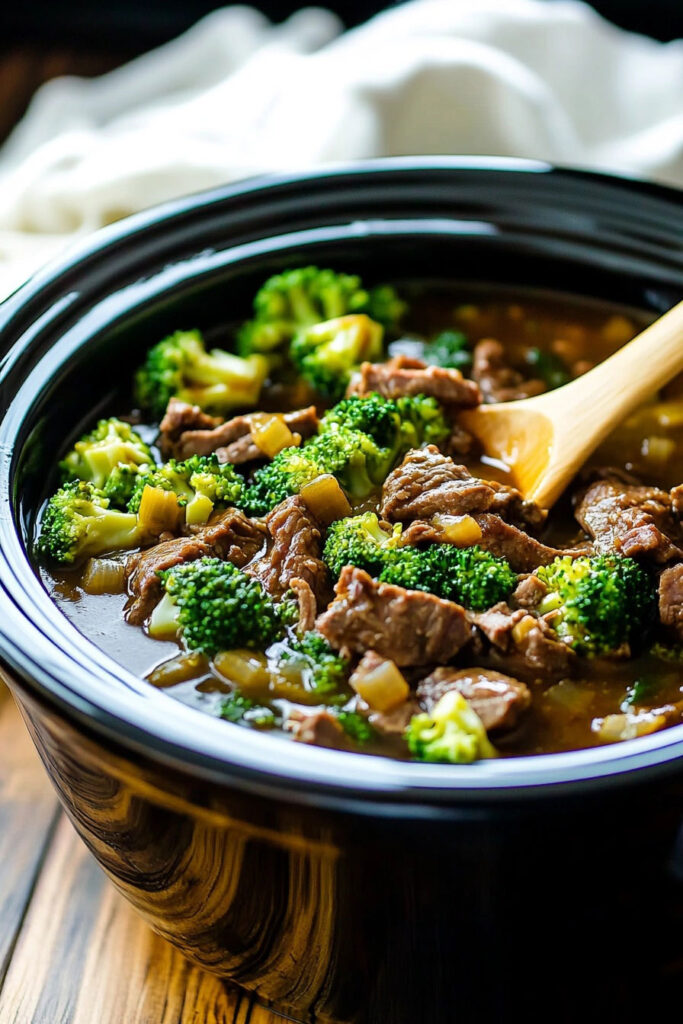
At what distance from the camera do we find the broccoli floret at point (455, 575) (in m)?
2.40

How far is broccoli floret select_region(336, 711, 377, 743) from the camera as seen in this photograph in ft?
7.07

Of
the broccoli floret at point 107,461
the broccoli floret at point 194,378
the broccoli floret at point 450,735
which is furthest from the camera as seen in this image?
the broccoli floret at point 194,378

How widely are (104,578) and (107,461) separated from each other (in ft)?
1.28

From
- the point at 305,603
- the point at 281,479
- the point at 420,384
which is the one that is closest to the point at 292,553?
the point at 305,603

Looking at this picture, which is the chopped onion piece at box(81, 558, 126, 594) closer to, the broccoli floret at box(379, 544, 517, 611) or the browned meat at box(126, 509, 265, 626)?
the browned meat at box(126, 509, 265, 626)

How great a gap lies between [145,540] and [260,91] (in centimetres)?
243

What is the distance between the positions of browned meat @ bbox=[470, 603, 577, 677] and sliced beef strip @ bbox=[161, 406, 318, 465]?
33.1 inches

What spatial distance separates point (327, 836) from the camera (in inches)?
70.8

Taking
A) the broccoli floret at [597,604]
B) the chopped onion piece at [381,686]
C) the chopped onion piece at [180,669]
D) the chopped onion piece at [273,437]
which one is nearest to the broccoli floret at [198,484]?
the chopped onion piece at [273,437]

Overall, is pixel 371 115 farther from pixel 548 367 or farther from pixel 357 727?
pixel 357 727

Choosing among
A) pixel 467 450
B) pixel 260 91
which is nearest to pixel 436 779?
pixel 467 450

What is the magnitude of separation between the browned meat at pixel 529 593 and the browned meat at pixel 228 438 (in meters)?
0.80

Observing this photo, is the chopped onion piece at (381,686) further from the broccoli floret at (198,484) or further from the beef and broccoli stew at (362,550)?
the broccoli floret at (198,484)

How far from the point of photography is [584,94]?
434 centimetres
